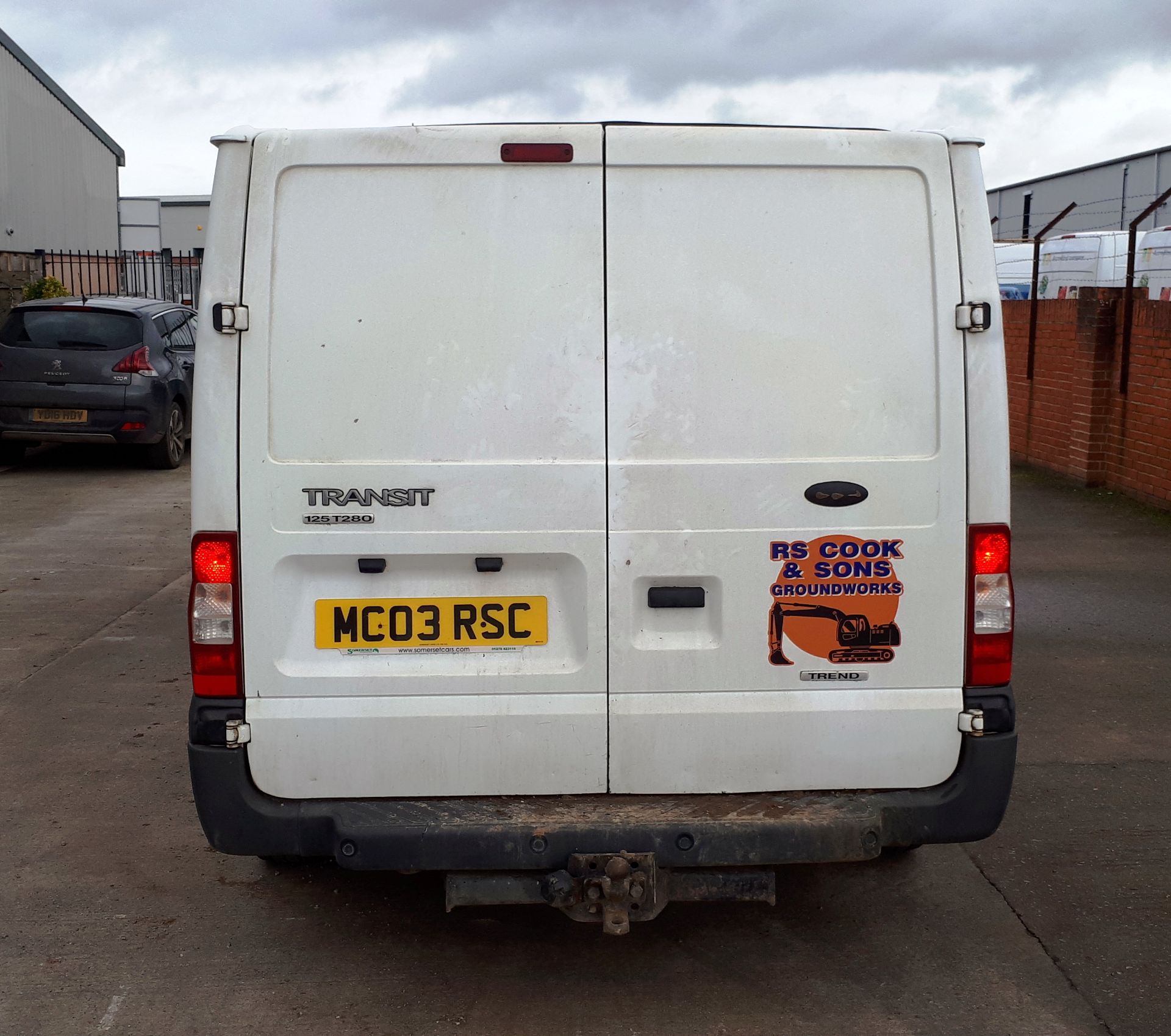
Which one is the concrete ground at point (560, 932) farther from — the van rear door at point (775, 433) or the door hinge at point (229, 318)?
the door hinge at point (229, 318)

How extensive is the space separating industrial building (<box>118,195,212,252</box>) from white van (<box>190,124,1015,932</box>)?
37.2m

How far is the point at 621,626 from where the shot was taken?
132 inches

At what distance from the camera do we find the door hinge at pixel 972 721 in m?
3.43

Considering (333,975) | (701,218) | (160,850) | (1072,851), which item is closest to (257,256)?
(701,218)

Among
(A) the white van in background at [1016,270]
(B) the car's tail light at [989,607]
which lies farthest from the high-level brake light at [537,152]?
(A) the white van in background at [1016,270]

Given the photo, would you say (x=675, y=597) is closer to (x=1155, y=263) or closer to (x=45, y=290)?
(x=1155, y=263)

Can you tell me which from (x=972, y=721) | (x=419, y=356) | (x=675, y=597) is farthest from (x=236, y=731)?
(x=972, y=721)

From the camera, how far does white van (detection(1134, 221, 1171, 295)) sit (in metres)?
12.0

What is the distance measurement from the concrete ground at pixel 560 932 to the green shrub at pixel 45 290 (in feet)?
50.4

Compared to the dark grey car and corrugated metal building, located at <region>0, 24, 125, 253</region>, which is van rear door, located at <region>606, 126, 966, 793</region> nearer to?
the dark grey car

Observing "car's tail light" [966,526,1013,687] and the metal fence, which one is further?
the metal fence

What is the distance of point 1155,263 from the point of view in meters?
12.3

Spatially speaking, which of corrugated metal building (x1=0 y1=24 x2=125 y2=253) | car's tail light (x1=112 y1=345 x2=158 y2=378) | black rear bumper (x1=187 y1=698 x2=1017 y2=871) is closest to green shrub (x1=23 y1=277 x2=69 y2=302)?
corrugated metal building (x1=0 y1=24 x2=125 y2=253)

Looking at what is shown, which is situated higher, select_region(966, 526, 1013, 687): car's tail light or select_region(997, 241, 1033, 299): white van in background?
select_region(997, 241, 1033, 299): white van in background
